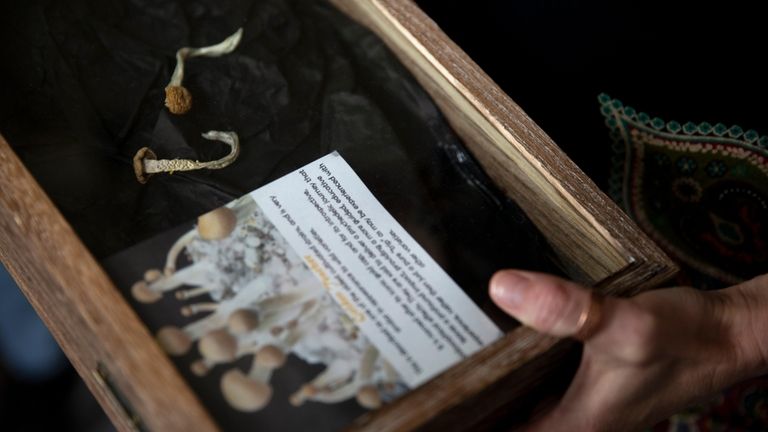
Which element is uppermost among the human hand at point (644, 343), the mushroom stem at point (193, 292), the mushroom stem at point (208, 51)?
the mushroom stem at point (208, 51)

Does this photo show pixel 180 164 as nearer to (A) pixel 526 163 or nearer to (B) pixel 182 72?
(B) pixel 182 72

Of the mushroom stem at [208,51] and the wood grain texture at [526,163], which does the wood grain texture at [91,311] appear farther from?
the wood grain texture at [526,163]

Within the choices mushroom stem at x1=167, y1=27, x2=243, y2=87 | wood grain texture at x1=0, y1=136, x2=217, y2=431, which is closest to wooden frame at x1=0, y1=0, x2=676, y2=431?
wood grain texture at x1=0, y1=136, x2=217, y2=431

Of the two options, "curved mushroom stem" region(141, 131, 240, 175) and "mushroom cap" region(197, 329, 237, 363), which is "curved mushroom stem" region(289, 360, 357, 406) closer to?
"mushroom cap" region(197, 329, 237, 363)

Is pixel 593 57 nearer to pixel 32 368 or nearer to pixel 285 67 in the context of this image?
pixel 285 67

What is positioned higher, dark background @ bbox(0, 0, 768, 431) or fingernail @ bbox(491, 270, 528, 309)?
dark background @ bbox(0, 0, 768, 431)

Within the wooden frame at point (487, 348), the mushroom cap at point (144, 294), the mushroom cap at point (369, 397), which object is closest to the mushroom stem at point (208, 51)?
the wooden frame at point (487, 348)

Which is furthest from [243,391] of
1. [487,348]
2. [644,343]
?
[644,343]

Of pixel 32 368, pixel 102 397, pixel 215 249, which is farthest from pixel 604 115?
pixel 32 368

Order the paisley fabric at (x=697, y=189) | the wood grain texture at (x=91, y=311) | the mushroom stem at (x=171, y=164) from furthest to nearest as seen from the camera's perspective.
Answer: the paisley fabric at (x=697, y=189) → the mushroom stem at (x=171, y=164) → the wood grain texture at (x=91, y=311)
